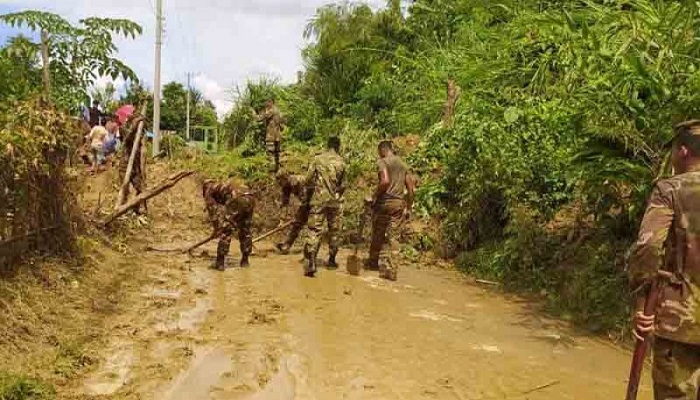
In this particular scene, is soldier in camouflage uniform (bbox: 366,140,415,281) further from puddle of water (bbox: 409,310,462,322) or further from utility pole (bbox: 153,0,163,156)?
utility pole (bbox: 153,0,163,156)

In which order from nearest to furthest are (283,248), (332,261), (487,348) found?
1. (487,348)
2. (332,261)
3. (283,248)

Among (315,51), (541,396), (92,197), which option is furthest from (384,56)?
(541,396)

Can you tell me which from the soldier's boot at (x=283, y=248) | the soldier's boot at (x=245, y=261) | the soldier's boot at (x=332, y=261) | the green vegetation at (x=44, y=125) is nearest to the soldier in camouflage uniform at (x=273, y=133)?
the soldier's boot at (x=283, y=248)

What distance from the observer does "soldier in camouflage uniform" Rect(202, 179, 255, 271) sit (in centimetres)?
951

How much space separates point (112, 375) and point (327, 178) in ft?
17.0

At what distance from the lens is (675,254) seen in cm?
392

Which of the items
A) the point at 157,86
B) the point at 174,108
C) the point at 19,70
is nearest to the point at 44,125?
the point at 19,70

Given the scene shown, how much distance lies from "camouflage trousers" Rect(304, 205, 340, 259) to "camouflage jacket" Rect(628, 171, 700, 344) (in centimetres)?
619

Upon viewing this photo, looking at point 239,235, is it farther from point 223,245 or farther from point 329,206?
point 329,206

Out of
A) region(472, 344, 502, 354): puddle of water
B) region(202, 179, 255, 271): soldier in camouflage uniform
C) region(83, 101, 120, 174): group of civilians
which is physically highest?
region(83, 101, 120, 174): group of civilians

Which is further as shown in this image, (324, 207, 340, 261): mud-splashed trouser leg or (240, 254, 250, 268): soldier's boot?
(324, 207, 340, 261): mud-splashed trouser leg

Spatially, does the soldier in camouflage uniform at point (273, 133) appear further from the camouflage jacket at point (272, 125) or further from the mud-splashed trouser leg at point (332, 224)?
the mud-splashed trouser leg at point (332, 224)

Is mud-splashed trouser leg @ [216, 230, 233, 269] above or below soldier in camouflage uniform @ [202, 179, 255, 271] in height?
below

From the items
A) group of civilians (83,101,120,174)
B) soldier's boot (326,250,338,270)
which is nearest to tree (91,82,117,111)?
group of civilians (83,101,120,174)
